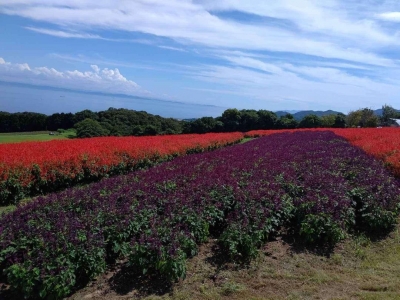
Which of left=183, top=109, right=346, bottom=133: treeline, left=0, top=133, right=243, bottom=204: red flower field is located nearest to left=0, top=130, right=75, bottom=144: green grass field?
left=0, top=133, right=243, bottom=204: red flower field

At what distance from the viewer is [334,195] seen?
6.36 metres

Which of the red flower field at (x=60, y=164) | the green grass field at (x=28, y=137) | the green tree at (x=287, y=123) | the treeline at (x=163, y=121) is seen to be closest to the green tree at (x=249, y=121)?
the treeline at (x=163, y=121)

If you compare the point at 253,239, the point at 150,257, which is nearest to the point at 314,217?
the point at 253,239

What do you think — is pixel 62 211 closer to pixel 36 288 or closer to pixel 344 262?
pixel 36 288

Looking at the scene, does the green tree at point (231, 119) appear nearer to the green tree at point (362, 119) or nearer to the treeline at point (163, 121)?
the treeline at point (163, 121)

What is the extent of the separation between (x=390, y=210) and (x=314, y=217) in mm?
1875

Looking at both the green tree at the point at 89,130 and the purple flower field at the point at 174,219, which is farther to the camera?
the green tree at the point at 89,130

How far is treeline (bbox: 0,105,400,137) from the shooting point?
4166 centimetres

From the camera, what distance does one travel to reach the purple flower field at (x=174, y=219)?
4043 mm

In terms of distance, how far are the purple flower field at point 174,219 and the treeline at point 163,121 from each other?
101 ft

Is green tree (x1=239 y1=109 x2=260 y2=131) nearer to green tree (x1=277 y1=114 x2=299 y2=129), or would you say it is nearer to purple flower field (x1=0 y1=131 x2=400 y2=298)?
green tree (x1=277 y1=114 x2=299 y2=129)

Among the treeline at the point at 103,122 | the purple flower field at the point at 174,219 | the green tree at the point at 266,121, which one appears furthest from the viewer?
the green tree at the point at 266,121

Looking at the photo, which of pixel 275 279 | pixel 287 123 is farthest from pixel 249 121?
pixel 275 279

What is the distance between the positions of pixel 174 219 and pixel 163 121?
4385cm
